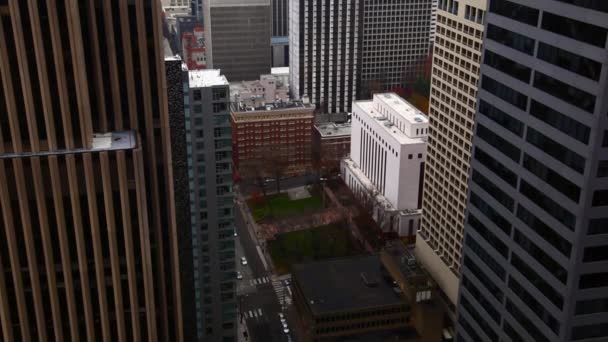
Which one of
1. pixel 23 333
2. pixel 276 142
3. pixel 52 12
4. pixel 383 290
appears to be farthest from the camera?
pixel 276 142

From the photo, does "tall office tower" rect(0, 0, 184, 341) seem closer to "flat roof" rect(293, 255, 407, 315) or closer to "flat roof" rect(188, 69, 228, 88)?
"flat roof" rect(188, 69, 228, 88)

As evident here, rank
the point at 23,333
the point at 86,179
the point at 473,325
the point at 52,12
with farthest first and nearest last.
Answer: the point at 473,325
the point at 23,333
the point at 86,179
the point at 52,12

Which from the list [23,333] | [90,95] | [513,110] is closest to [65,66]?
[90,95]

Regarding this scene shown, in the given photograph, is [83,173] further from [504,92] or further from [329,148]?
[329,148]

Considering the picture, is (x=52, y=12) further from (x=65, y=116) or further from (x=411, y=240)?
(x=411, y=240)

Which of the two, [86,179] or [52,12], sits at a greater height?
[52,12]

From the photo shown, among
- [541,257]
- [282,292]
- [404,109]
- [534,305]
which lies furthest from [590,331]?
[404,109]

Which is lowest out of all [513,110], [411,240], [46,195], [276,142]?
[411,240]

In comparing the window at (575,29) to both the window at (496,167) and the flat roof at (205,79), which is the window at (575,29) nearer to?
the window at (496,167)
